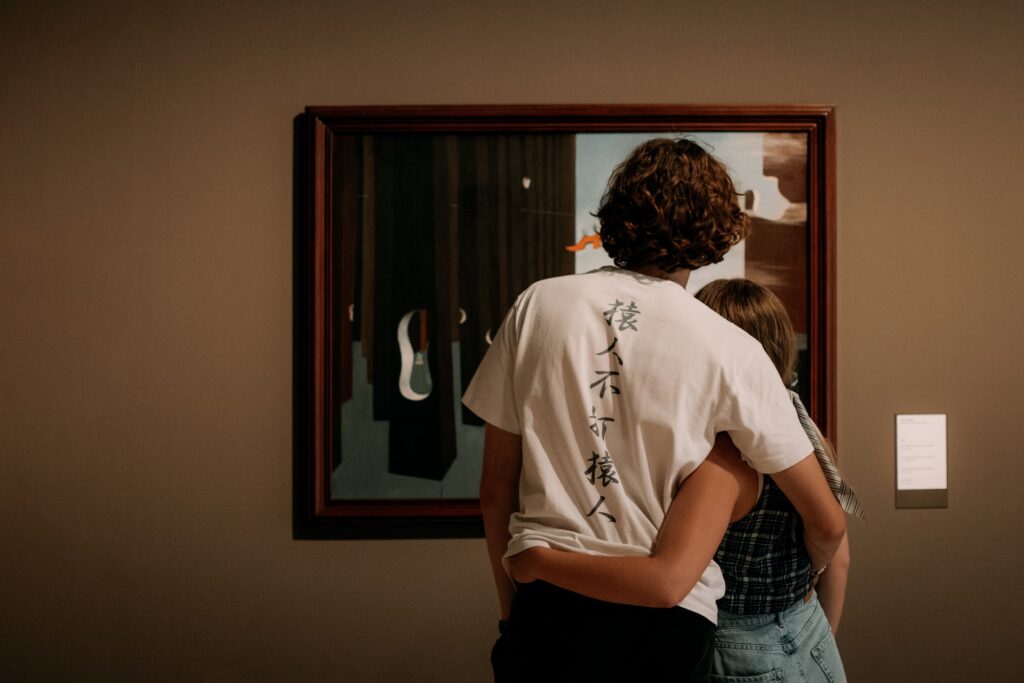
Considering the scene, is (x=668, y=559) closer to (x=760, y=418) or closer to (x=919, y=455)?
(x=760, y=418)

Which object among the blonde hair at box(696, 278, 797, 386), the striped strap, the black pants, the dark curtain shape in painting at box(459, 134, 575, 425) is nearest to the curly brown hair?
the blonde hair at box(696, 278, 797, 386)

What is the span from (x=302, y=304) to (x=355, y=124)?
0.45 meters

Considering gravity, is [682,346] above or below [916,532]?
above

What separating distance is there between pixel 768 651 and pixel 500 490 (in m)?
0.43

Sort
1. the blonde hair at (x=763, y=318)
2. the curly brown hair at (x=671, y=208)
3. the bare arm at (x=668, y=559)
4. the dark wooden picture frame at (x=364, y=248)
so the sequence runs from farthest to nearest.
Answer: the dark wooden picture frame at (x=364, y=248) < the blonde hair at (x=763, y=318) < the curly brown hair at (x=671, y=208) < the bare arm at (x=668, y=559)

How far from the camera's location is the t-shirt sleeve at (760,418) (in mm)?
884

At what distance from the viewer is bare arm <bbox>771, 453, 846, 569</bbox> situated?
0.93m

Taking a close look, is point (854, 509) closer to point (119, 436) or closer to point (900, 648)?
point (900, 648)

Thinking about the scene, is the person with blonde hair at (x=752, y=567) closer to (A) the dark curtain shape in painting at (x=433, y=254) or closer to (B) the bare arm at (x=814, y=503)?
(B) the bare arm at (x=814, y=503)

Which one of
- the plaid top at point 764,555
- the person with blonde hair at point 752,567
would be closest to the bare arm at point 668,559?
the person with blonde hair at point 752,567

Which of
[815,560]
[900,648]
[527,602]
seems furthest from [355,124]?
[900,648]

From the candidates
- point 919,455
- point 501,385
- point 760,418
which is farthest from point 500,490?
point 919,455

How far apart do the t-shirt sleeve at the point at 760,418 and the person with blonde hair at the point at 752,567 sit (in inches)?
2.0

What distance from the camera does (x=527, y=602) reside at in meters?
0.92
